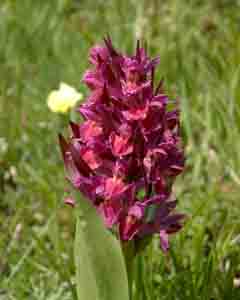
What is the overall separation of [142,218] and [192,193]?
3.13 feet

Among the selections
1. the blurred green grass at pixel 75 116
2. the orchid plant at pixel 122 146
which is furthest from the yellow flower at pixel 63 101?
the orchid plant at pixel 122 146

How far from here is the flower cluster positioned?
129cm

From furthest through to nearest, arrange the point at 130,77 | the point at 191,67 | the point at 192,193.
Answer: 1. the point at 191,67
2. the point at 192,193
3. the point at 130,77

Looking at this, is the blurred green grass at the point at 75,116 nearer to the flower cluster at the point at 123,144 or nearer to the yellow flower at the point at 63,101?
the yellow flower at the point at 63,101

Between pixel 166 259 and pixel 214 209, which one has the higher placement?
pixel 214 209

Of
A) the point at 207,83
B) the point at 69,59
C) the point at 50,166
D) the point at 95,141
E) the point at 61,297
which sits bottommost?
the point at 61,297

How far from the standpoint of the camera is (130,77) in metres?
1.29

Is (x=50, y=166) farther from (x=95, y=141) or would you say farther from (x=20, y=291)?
(x=95, y=141)

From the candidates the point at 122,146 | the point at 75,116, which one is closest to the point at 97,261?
the point at 122,146

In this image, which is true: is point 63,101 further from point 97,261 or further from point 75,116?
point 97,261

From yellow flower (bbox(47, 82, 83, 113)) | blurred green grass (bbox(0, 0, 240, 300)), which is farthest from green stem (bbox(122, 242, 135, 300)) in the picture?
yellow flower (bbox(47, 82, 83, 113))

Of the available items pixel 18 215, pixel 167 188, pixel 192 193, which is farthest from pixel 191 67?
pixel 167 188

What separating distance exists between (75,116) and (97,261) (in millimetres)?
994

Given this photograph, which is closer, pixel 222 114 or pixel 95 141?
pixel 95 141
